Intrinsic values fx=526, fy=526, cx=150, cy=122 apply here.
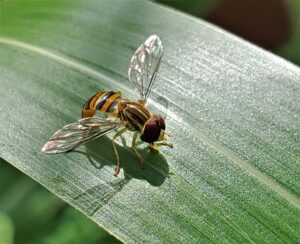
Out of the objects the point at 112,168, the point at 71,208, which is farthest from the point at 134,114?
the point at 71,208

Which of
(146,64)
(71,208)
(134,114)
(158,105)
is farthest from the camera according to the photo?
(71,208)

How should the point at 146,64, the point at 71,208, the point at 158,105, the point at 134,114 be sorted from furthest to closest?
the point at 71,208, the point at 146,64, the point at 158,105, the point at 134,114

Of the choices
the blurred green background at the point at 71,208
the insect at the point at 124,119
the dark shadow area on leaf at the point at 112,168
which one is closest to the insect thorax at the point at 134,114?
the insect at the point at 124,119

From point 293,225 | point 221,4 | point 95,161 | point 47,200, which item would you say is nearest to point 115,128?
point 95,161

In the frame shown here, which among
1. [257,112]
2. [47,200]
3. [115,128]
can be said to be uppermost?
[257,112]

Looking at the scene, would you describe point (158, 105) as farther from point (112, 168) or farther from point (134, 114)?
point (112, 168)

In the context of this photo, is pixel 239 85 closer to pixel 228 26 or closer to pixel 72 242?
pixel 72 242

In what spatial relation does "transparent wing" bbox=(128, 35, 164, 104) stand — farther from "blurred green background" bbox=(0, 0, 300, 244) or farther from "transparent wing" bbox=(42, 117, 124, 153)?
"blurred green background" bbox=(0, 0, 300, 244)
